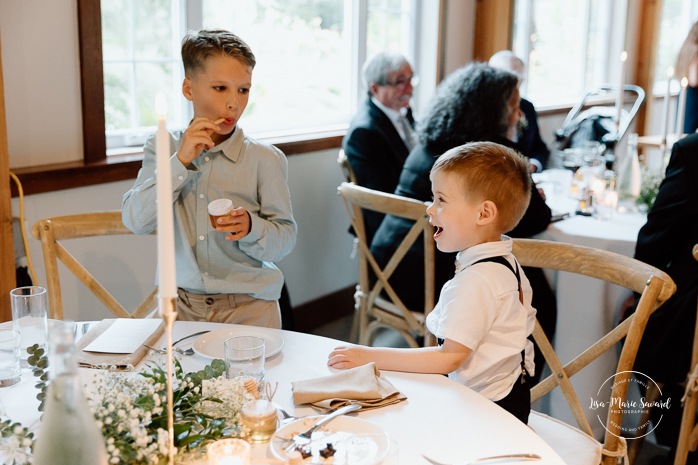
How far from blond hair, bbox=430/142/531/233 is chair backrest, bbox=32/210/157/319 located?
0.91 meters

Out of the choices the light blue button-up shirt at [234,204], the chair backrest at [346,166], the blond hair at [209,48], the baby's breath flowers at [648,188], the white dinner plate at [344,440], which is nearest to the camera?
the white dinner plate at [344,440]

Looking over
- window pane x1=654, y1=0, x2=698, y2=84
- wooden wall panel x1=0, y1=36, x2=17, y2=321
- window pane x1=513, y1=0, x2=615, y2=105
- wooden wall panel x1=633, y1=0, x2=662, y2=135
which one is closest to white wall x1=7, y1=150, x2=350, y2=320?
wooden wall panel x1=0, y1=36, x2=17, y2=321

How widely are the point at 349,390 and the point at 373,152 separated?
7.20ft

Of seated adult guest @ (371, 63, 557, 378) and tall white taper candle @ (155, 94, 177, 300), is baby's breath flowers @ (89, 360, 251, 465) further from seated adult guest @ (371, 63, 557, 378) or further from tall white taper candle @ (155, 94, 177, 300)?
seated adult guest @ (371, 63, 557, 378)

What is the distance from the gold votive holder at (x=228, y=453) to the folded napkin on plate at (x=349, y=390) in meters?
0.27

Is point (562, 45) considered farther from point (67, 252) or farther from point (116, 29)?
point (67, 252)

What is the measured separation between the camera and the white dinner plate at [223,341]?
1.42 meters

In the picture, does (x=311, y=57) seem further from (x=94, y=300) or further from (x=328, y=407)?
(x=328, y=407)

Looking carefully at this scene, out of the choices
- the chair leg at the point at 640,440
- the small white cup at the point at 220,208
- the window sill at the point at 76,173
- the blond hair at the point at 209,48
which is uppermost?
the blond hair at the point at 209,48

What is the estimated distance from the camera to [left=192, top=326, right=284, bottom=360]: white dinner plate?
1420 mm

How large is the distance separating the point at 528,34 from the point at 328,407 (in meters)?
4.91

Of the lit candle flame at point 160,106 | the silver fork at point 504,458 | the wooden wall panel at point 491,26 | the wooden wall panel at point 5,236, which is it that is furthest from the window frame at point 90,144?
the wooden wall panel at point 491,26

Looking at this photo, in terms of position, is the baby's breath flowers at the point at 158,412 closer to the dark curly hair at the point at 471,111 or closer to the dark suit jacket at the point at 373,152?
the dark curly hair at the point at 471,111

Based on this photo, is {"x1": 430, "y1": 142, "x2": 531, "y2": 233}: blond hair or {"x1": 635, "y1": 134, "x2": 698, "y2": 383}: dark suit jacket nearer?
{"x1": 430, "y1": 142, "x2": 531, "y2": 233}: blond hair
